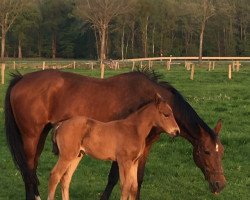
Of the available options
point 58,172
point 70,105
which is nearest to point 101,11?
point 70,105

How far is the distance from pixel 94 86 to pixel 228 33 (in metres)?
61.8

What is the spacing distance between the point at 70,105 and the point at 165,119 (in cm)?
180

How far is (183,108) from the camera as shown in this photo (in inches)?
275

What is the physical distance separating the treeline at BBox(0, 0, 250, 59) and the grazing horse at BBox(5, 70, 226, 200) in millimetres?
53669

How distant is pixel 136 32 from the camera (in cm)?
6750

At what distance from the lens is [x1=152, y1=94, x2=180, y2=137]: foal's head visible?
616 centimetres

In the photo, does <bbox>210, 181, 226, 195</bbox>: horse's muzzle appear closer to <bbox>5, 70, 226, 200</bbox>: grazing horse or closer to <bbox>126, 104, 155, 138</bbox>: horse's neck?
<bbox>5, 70, 226, 200</bbox>: grazing horse

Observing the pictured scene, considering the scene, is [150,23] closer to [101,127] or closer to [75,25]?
[75,25]

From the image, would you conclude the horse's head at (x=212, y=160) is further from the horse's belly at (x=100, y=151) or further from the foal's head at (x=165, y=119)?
the horse's belly at (x=100, y=151)

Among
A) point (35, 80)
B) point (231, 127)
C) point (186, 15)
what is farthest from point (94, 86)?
point (186, 15)

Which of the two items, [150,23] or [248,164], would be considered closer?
[248,164]

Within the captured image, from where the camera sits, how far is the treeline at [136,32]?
2547 inches

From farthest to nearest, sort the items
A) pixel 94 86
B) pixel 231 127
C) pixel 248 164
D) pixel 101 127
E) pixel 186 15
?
pixel 186 15 → pixel 231 127 → pixel 248 164 → pixel 94 86 → pixel 101 127

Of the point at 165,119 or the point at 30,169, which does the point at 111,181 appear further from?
the point at 165,119
